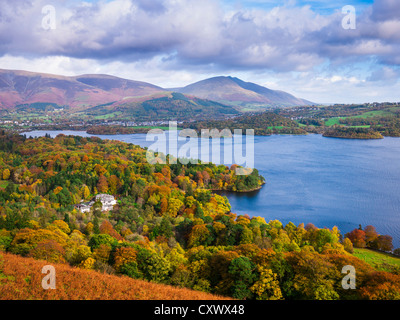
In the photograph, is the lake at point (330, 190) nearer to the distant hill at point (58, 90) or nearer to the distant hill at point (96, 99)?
the distant hill at point (96, 99)

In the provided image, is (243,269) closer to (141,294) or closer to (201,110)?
(141,294)

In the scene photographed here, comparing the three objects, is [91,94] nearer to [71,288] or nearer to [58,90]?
[58,90]

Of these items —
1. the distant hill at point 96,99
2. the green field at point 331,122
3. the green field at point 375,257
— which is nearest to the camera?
the green field at point 375,257

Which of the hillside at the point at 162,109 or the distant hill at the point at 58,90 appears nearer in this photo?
the hillside at the point at 162,109

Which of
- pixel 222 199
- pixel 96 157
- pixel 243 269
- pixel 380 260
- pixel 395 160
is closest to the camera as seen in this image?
pixel 243 269

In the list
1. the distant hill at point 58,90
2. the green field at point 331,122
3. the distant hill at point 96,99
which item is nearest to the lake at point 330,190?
the green field at point 331,122

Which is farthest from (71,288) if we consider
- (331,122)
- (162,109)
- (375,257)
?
(162,109)
